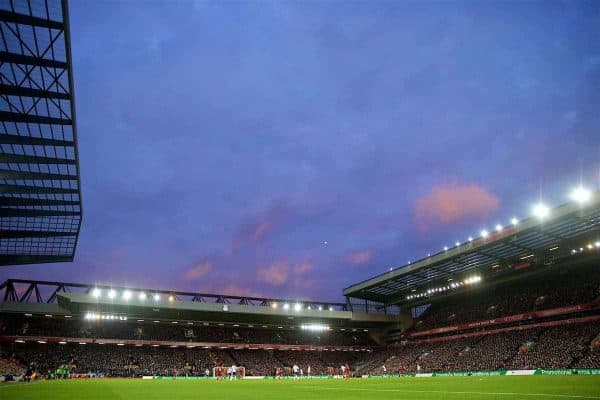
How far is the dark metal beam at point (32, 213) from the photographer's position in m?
34.7

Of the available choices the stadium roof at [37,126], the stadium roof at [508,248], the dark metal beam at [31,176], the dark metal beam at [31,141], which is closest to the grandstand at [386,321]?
the stadium roof at [508,248]

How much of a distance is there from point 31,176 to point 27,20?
15.4 metres

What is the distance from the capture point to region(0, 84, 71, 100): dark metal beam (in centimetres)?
2083

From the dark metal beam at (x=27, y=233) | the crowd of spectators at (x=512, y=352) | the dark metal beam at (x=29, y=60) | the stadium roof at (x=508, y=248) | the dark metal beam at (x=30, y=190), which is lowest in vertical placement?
the crowd of spectators at (x=512, y=352)

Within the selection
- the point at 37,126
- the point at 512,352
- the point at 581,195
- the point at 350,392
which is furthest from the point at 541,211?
the point at 37,126

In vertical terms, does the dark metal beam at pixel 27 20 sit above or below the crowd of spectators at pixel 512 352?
above

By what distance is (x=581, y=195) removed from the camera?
36594 millimetres

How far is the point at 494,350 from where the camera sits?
4841cm

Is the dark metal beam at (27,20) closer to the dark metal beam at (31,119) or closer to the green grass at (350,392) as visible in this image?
the dark metal beam at (31,119)

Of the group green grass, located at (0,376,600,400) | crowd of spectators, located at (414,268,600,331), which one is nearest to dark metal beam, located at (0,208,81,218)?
green grass, located at (0,376,600,400)

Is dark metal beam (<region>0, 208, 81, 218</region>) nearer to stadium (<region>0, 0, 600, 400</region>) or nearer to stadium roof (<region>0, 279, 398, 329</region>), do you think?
stadium (<region>0, 0, 600, 400</region>)

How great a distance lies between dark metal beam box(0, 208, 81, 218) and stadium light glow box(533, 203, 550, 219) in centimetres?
4258

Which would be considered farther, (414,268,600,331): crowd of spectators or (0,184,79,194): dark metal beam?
(414,268,600,331): crowd of spectators

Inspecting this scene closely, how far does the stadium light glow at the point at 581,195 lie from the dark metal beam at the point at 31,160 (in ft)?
133
